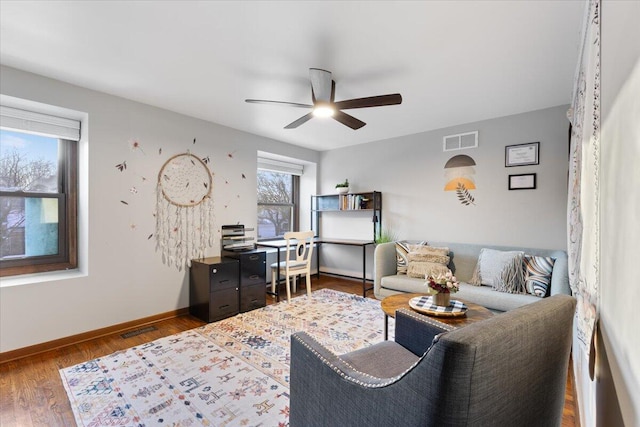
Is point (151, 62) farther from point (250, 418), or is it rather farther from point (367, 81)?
point (250, 418)

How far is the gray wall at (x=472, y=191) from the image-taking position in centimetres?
323

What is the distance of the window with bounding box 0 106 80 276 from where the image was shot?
2590mm

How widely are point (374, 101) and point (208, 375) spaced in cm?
247

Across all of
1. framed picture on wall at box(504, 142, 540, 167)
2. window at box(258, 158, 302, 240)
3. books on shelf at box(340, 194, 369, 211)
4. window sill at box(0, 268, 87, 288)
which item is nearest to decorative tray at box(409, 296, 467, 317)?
framed picture on wall at box(504, 142, 540, 167)

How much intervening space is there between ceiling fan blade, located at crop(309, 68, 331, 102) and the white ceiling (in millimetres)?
58

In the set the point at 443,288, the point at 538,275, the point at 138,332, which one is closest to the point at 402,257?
the point at 538,275

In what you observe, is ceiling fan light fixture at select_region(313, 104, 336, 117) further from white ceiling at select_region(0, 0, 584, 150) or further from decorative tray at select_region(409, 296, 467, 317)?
decorative tray at select_region(409, 296, 467, 317)

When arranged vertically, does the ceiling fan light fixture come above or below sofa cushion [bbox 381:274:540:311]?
above

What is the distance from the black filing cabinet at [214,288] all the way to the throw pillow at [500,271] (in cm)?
274

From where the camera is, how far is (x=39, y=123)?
8.72ft

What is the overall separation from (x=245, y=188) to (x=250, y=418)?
2.98m

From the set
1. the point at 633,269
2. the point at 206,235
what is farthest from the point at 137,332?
the point at 633,269

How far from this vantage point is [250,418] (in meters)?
1.72

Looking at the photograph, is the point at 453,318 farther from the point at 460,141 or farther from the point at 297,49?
the point at 460,141
